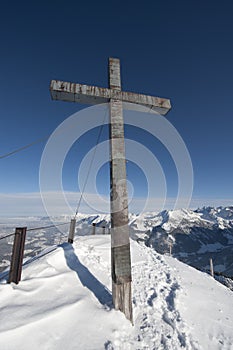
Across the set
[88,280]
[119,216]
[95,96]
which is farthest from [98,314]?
[95,96]

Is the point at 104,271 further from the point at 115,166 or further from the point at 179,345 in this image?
the point at 115,166

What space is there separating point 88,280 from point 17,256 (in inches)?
88.3

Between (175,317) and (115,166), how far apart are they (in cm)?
400

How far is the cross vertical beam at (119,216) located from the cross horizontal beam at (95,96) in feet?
0.68

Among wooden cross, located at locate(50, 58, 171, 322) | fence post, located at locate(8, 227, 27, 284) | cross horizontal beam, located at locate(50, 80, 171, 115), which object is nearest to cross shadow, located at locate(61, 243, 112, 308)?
wooden cross, located at locate(50, 58, 171, 322)

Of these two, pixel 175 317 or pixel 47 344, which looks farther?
pixel 175 317

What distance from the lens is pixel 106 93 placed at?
4.91 meters

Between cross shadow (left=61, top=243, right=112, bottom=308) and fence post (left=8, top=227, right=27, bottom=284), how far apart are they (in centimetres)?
183

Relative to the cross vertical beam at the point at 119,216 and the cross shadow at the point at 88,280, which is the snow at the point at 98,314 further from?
the cross vertical beam at the point at 119,216

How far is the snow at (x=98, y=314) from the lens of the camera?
308 cm

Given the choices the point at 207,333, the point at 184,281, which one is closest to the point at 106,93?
the point at 207,333

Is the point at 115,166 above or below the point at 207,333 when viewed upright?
above

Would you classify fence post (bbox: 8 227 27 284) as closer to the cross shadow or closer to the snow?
the snow

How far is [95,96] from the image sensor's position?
190 inches
